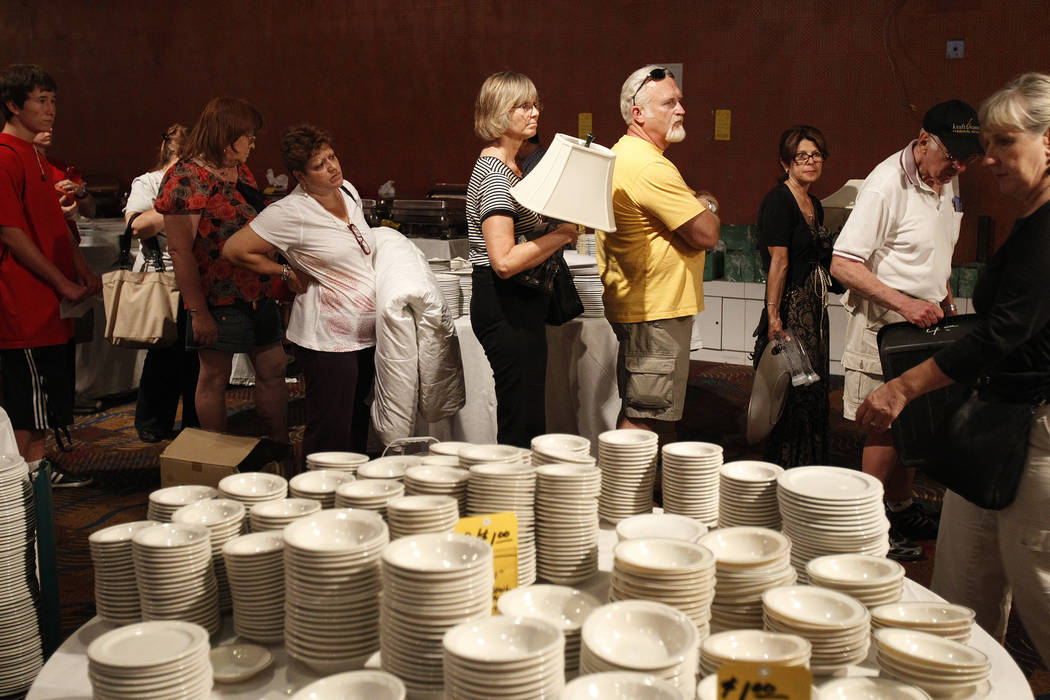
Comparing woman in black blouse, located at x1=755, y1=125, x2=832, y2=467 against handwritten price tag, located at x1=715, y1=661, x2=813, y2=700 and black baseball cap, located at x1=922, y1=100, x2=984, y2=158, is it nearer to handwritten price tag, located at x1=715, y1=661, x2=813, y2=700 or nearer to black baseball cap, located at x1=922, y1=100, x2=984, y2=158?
black baseball cap, located at x1=922, y1=100, x2=984, y2=158

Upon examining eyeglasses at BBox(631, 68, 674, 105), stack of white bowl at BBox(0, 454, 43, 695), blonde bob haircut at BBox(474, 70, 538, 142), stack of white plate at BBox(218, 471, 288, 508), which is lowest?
stack of white bowl at BBox(0, 454, 43, 695)

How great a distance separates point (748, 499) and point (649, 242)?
1.44m

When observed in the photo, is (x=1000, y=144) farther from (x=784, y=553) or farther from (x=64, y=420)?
(x=64, y=420)

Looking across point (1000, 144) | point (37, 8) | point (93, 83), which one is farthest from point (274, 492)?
point (37, 8)

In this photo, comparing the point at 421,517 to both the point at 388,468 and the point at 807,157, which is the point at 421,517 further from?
the point at 807,157

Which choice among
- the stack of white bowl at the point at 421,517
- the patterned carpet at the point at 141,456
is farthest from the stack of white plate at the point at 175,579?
the patterned carpet at the point at 141,456

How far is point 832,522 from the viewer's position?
1.62 meters

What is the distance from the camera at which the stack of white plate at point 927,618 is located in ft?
4.67

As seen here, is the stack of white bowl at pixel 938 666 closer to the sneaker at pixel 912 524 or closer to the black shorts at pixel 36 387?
the sneaker at pixel 912 524

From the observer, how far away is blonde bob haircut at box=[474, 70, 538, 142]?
2975 mm

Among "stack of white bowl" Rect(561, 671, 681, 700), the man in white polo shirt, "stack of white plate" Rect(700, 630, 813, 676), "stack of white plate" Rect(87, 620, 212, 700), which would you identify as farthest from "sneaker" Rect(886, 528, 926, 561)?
"stack of white plate" Rect(87, 620, 212, 700)

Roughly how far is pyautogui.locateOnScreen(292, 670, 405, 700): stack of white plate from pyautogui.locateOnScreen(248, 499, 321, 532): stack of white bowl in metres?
0.42

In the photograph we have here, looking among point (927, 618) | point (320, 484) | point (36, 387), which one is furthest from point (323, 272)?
point (927, 618)

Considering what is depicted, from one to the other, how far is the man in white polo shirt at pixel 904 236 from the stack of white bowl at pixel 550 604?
2012mm
